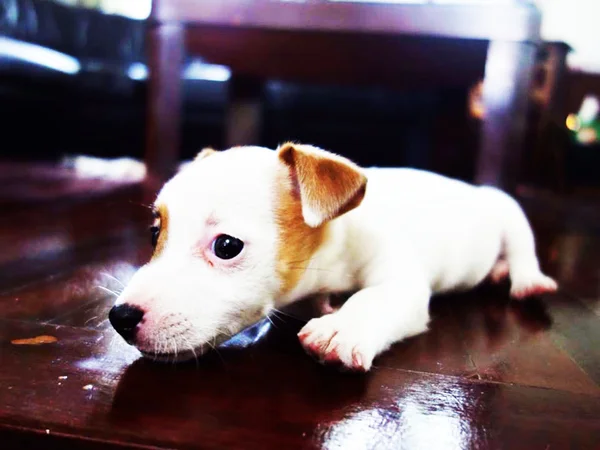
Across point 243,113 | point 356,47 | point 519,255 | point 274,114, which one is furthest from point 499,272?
point 274,114

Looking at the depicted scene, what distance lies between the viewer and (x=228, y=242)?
0.97m

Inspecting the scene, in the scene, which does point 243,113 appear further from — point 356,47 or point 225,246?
point 225,246

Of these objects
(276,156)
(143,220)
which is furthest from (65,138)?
(276,156)

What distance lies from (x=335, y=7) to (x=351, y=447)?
2190 millimetres

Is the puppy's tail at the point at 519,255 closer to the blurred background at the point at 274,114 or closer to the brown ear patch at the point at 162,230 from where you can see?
the brown ear patch at the point at 162,230

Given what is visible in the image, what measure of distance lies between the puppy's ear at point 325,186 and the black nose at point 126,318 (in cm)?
31

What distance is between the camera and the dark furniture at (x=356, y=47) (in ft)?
8.07

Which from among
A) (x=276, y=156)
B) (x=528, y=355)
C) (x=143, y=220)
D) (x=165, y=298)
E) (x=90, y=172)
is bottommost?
(x=90, y=172)

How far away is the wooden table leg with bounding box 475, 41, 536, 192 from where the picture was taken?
8.02 feet

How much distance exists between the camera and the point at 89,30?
5.20m

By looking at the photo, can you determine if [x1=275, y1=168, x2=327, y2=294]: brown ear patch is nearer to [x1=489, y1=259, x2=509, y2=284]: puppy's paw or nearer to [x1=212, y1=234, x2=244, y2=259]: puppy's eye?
[x1=212, y1=234, x2=244, y2=259]: puppy's eye

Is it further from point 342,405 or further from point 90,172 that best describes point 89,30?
point 342,405

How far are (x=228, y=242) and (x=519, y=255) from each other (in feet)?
3.01

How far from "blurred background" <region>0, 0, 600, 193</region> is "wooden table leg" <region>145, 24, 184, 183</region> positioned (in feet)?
3.55
